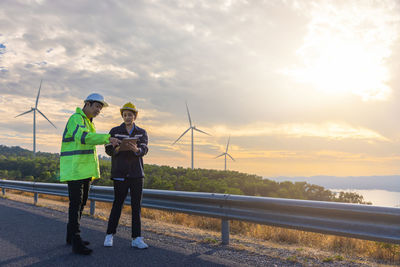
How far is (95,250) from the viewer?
4637mm

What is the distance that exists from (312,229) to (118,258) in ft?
8.00

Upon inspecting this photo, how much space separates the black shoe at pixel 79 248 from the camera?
4.41 meters

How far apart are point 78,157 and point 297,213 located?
2978mm

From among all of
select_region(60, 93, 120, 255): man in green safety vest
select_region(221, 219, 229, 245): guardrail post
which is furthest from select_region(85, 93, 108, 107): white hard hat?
select_region(221, 219, 229, 245): guardrail post

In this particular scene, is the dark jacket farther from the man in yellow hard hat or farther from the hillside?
the hillside

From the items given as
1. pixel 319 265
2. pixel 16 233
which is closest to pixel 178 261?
pixel 319 265

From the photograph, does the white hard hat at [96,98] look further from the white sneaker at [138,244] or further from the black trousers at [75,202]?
the white sneaker at [138,244]

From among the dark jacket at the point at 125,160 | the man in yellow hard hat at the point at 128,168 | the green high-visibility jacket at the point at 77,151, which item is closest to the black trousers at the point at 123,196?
the man in yellow hard hat at the point at 128,168

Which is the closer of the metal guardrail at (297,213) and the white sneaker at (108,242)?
the metal guardrail at (297,213)

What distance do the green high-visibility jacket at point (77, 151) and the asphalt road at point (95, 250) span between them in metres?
1.00

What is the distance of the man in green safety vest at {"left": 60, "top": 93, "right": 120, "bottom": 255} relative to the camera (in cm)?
443

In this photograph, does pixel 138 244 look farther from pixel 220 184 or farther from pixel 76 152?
pixel 220 184

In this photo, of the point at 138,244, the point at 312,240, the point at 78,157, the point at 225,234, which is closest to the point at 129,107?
the point at 78,157

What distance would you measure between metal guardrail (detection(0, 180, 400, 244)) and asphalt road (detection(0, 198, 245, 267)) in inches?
24.2
